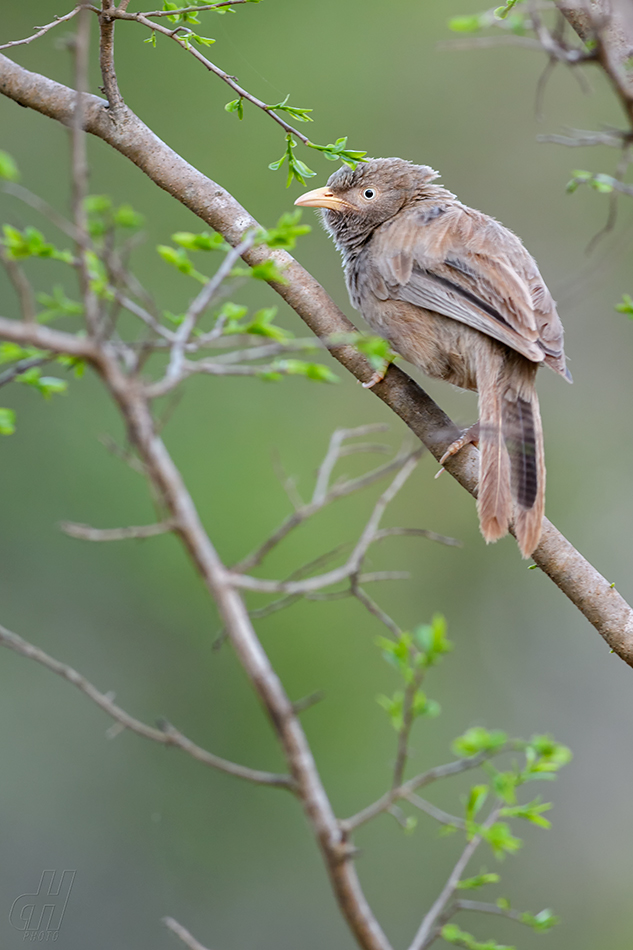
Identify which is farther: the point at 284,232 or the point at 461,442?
the point at 461,442

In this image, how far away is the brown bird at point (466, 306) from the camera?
304 centimetres

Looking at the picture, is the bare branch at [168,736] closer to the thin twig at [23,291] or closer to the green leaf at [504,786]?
the green leaf at [504,786]

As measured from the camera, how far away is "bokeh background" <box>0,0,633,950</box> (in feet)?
25.8

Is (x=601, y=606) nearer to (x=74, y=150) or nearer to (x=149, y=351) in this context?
(x=149, y=351)

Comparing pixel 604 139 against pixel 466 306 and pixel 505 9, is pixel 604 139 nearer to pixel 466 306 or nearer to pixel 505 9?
pixel 505 9

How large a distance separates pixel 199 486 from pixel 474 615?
11.2 ft

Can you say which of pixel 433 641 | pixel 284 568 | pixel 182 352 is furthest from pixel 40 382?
pixel 284 568

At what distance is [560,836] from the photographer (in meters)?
8.94

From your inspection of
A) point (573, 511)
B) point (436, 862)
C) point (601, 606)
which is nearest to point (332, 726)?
point (436, 862)

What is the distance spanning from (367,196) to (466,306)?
1010 mm

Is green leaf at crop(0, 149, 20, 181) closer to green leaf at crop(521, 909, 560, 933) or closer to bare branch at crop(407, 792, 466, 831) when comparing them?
bare branch at crop(407, 792, 466, 831)

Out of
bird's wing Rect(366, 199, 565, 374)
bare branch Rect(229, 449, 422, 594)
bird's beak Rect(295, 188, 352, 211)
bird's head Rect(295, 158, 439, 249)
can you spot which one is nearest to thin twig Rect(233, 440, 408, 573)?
bare branch Rect(229, 449, 422, 594)

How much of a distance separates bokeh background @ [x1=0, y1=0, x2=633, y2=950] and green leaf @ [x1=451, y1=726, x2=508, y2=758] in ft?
18.8

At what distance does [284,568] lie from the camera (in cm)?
779
